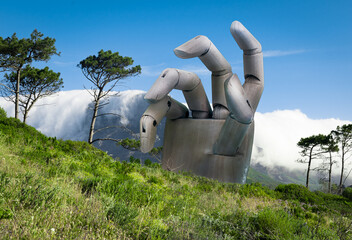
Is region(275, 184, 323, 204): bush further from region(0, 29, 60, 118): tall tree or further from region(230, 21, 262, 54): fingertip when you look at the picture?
region(0, 29, 60, 118): tall tree

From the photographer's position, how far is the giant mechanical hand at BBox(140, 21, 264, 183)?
435 inches

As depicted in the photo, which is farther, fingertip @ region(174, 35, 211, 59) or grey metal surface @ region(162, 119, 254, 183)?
grey metal surface @ region(162, 119, 254, 183)

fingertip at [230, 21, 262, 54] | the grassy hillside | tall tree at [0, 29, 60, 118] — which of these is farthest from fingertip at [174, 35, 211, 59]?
tall tree at [0, 29, 60, 118]

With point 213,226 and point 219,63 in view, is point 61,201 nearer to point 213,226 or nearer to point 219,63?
point 213,226

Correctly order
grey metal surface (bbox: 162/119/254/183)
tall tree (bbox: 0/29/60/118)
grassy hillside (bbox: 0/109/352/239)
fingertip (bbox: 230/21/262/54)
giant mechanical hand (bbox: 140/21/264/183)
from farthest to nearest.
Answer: tall tree (bbox: 0/29/60/118) → grey metal surface (bbox: 162/119/254/183) → fingertip (bbox: 230/21/262/54) → giant mechanical hand (bbox: 140/21/264/183) → grassy hillside (bbox: 0/109/352/239)

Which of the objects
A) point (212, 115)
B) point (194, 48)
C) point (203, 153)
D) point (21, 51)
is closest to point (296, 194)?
point (203, 153)

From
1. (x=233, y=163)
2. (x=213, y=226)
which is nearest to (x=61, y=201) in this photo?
(x=213, y=226)

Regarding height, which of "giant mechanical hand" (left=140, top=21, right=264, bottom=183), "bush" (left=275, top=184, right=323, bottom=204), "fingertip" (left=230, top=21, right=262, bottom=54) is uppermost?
"fingertip" (left=230, top=21, right=262, bottom=54)

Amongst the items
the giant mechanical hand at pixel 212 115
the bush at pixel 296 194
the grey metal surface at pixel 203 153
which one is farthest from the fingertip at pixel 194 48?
the bush at pixel 296 194

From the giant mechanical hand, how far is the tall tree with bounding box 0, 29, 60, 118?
43.7 feet

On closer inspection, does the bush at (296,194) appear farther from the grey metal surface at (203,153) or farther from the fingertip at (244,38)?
the fingertip at (244,38)

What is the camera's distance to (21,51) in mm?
20484

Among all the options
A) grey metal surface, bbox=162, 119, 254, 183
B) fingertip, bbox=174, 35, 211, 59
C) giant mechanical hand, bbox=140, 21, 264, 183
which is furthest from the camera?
grey metal surface, bbox=162, 119, 254, 183

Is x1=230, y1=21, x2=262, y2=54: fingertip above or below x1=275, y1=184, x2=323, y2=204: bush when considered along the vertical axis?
above
